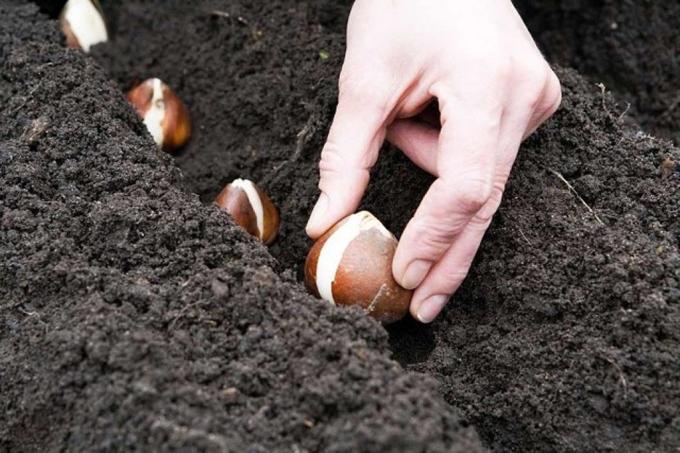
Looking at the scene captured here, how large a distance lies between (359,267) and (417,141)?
35 cm

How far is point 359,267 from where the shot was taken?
1.66 meters

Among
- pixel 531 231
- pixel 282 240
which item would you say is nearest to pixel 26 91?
pixel 282 240

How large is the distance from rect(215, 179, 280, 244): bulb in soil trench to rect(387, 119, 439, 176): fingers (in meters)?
0.37

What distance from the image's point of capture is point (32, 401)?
1422 mm

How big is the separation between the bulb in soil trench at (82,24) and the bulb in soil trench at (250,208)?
0.83m

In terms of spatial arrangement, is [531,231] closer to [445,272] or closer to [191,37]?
[445,272]

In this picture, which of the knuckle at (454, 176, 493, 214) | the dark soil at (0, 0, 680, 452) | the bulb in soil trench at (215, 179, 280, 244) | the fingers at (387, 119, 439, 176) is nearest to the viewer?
the dark soil at (0, 0, 680, 452)

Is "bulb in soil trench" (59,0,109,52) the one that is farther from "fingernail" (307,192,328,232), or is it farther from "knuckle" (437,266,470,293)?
"knuckle" (437,266,470,293)

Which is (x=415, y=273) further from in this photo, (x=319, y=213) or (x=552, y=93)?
(x=552, y=93)

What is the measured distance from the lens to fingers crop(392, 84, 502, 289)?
1569 mm

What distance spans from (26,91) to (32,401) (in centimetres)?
92

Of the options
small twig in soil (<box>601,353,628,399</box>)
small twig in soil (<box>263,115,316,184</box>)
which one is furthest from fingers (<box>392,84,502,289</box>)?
small twig in soil (<box>263,115,316,184</box>)

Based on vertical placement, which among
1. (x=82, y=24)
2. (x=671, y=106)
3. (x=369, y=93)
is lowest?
(x=671, y=106)

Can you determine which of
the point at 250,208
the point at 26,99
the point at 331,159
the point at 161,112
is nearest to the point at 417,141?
the point at 331,159
